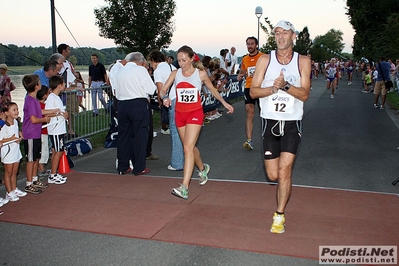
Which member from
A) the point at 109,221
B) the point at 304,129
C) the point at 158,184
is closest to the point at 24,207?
the point at 109,221

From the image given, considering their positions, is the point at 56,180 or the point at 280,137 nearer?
the point at 280,137

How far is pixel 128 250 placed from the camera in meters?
4.50

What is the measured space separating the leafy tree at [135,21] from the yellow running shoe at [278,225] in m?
25.2

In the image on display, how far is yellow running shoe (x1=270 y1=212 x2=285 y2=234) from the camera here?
4.85m

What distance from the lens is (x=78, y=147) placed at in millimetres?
9258

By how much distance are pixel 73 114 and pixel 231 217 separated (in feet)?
18.4

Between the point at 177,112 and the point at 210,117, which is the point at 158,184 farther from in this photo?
the point at 210,117

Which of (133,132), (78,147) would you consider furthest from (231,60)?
(133,132)

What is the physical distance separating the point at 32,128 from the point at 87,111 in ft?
13.4

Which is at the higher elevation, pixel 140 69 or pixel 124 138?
pixel 140 69

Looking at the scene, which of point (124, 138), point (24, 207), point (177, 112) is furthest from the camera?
point (124, 138)

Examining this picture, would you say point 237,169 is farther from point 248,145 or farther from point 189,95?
A: point 189,95

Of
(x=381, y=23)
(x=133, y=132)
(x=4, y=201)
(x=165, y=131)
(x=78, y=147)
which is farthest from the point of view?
(x=381, y=23)

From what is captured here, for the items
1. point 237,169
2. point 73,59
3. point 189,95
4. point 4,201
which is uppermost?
point 73,59
